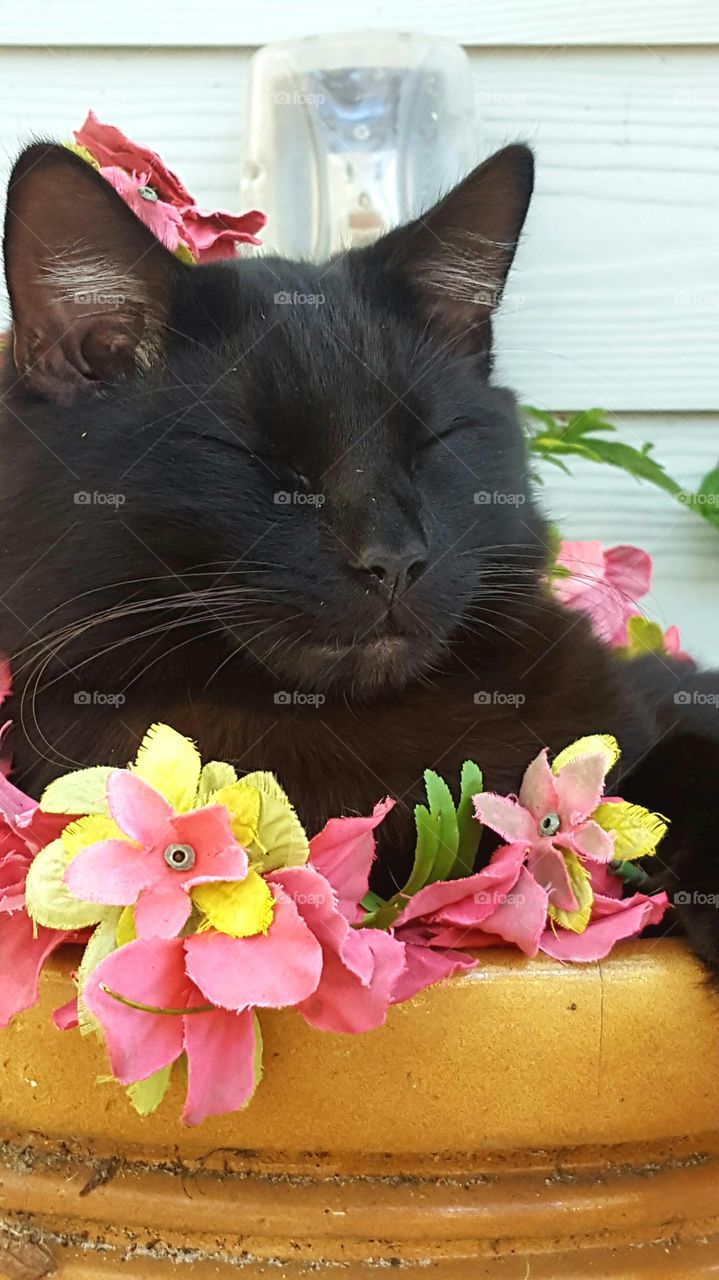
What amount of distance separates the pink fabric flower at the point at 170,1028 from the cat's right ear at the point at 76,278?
12.9 inches

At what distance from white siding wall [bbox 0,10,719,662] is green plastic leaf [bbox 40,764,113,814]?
2.75 feet

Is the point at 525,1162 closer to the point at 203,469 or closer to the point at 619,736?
the point at 619,736

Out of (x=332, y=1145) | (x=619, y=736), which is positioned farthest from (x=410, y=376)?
(x=332, y=1145)

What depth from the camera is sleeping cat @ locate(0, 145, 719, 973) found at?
0.55 m

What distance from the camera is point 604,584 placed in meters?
0.80

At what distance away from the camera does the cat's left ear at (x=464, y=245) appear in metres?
0.67

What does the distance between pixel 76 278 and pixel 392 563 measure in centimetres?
25

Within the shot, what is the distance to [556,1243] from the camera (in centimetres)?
52

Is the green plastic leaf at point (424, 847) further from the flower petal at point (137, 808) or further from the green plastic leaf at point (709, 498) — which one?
the green plastic leaf at point (709, 498)

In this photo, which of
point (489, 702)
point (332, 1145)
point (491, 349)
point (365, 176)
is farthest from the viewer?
point (365, 176)

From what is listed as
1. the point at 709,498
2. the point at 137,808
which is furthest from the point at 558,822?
the point at 709,498

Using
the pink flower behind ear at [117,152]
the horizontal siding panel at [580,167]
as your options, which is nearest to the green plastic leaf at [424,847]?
the pink flower behind ear at [117,152]

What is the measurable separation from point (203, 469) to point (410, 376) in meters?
0.15

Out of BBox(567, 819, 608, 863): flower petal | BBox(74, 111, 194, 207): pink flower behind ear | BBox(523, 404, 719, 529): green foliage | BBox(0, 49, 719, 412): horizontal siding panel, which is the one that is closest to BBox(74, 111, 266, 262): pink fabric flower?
BBox(74, 111, 194, 207): pink flower behind ear
